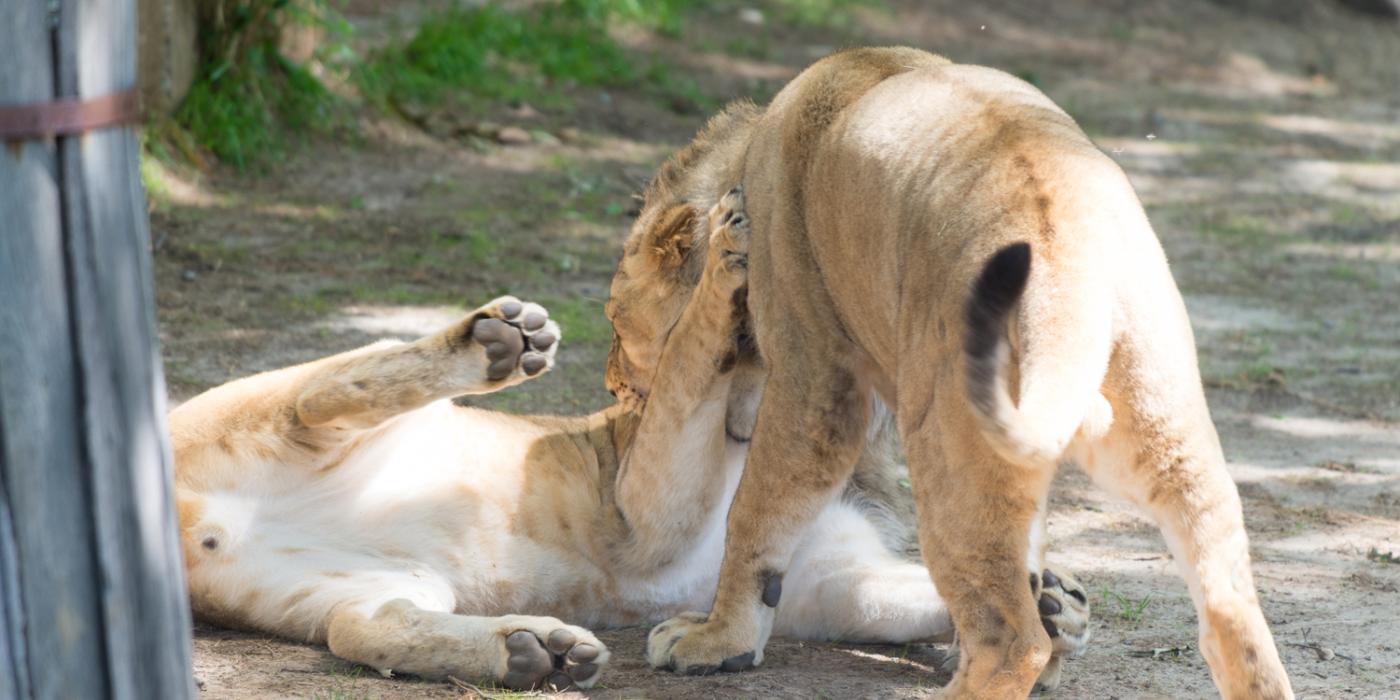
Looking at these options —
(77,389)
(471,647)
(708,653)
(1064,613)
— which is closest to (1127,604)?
(1064,613)

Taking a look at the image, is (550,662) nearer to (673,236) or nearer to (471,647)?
(471,647)

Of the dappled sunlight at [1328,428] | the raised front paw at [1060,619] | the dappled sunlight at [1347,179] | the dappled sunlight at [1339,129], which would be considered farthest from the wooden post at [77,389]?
the dappled sunlight at [1339,129]

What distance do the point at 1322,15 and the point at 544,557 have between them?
11728mm

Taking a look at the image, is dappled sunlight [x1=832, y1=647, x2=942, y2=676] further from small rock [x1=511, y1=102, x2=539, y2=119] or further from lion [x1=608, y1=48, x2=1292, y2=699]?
small rock [x1=511, y1=102, x2=539, y2=119]

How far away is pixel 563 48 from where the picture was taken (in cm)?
1070

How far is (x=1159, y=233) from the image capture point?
27.8 ft

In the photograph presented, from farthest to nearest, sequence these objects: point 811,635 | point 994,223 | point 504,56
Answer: point 504,56 → point 811,635 → point 994,223

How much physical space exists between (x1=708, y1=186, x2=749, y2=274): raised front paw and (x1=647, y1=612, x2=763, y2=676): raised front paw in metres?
0.84

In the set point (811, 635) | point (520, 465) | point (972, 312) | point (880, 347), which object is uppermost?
point (972, 312)

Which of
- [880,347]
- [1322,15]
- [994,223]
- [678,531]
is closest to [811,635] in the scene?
[678,531]

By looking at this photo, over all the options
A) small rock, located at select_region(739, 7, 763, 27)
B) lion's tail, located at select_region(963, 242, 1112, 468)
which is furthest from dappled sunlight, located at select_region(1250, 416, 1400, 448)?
small rock, located at select_region(739, 7, 763, 27)

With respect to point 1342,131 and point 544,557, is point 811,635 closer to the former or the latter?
point 544,557

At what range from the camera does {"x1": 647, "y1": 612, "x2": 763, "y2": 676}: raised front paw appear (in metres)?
3.75

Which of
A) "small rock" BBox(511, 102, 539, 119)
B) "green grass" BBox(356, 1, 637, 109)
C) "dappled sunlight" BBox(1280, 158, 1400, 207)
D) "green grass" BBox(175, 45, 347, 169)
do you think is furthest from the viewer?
"small rock" BBox(511, 102, 539, 119)
